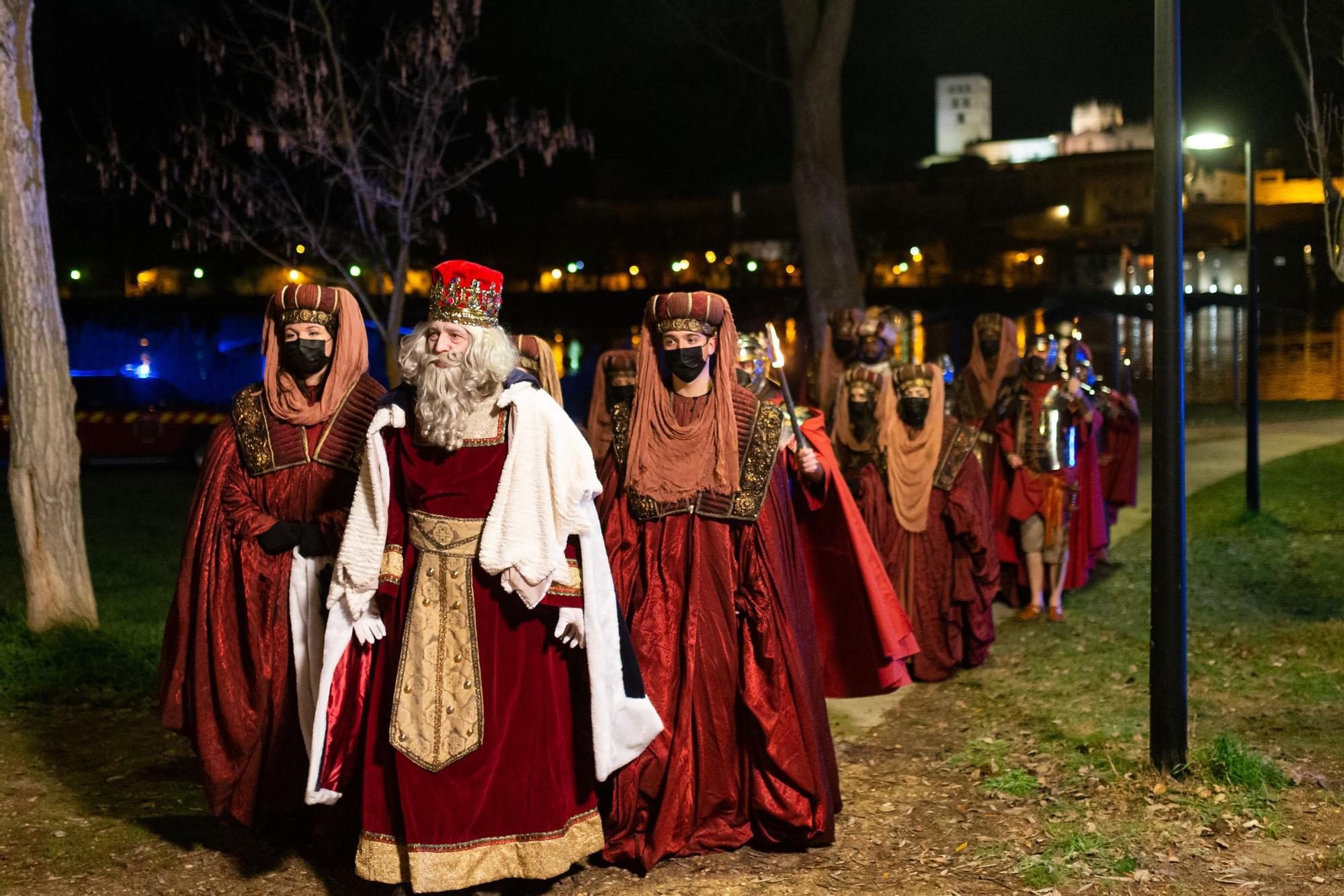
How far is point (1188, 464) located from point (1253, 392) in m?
5.26

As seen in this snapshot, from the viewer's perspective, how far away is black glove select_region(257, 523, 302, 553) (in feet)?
17.3

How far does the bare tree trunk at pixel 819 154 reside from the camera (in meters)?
16.4

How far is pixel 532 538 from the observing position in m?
4.62

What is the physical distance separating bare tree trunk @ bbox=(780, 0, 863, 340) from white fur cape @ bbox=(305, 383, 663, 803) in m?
11.8

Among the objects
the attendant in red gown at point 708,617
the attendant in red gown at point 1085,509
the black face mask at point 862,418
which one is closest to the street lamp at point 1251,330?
the attendant in red gown at point 1085,509

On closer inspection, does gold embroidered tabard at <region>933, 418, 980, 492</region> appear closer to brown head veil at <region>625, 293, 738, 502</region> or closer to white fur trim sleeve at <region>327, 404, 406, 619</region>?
brown head veil at <region>625, 293, 738, 502</region>

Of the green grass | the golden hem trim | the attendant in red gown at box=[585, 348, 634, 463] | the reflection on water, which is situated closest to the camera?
the golden hem trim

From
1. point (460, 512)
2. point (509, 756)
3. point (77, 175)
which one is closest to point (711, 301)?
point (460, 512)

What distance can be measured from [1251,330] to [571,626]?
37.8 feet

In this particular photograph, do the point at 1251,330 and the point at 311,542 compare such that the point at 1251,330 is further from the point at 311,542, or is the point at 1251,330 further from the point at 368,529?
the point at 368,529

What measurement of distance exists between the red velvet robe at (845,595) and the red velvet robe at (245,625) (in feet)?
6.55

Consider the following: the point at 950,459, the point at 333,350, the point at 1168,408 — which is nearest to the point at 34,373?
the point at 333,350

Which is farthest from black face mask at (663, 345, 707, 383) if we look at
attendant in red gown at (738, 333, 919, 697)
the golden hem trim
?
the golden hem trim

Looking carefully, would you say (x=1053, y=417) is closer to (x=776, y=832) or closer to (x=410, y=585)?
(x=776, y=832)
